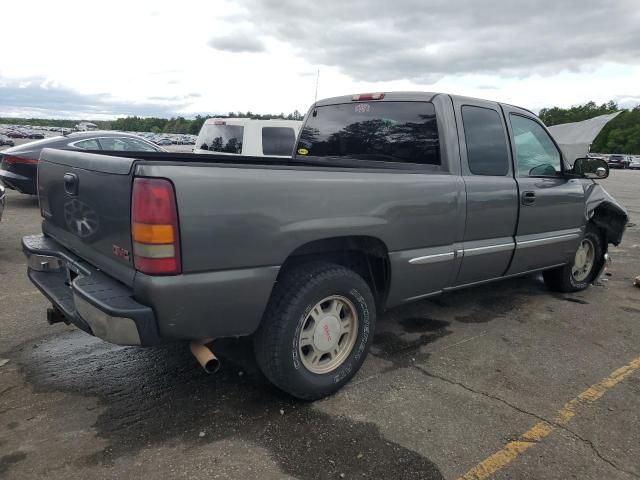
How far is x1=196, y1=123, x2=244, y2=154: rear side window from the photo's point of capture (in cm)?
988

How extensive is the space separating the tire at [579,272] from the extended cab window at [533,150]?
3.35ft

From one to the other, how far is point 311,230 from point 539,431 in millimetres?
1728

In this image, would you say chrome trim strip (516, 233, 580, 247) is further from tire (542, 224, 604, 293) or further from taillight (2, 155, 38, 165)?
taillight (2, 155, 38, 165)

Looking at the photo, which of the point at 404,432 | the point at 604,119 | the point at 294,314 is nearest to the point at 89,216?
the point at 294,314

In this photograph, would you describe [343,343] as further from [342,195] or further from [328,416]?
[342,195]

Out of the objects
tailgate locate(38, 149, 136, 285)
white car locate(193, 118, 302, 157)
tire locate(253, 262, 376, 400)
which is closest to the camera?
tailgate locate(38, 149, 136, 285)

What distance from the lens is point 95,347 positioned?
3652 mm

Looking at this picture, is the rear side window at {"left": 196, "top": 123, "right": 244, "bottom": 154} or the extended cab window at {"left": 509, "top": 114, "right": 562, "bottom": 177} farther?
the rear side window at {"left": 196, "top": 123, "right": 244, "bottom": 154}

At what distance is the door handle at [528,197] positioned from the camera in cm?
414

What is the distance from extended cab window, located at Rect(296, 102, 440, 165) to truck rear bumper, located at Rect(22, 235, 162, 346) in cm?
232

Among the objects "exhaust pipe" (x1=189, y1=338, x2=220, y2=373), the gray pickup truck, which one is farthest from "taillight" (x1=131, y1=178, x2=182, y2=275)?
"exhaust pipe" (x1=189, y1=338, x2=220, y2=373)

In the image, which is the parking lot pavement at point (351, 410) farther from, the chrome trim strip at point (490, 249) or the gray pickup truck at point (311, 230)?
the chrome trim strip at point (490, 249)

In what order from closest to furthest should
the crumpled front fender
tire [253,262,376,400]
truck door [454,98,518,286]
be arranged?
tire [253,262,376,400] → truck door [454,98,518,286] → the crumpled front fender

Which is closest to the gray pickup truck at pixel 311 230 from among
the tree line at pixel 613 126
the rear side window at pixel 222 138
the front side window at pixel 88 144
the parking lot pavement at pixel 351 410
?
the parking lot pavement at pixel 351 410
